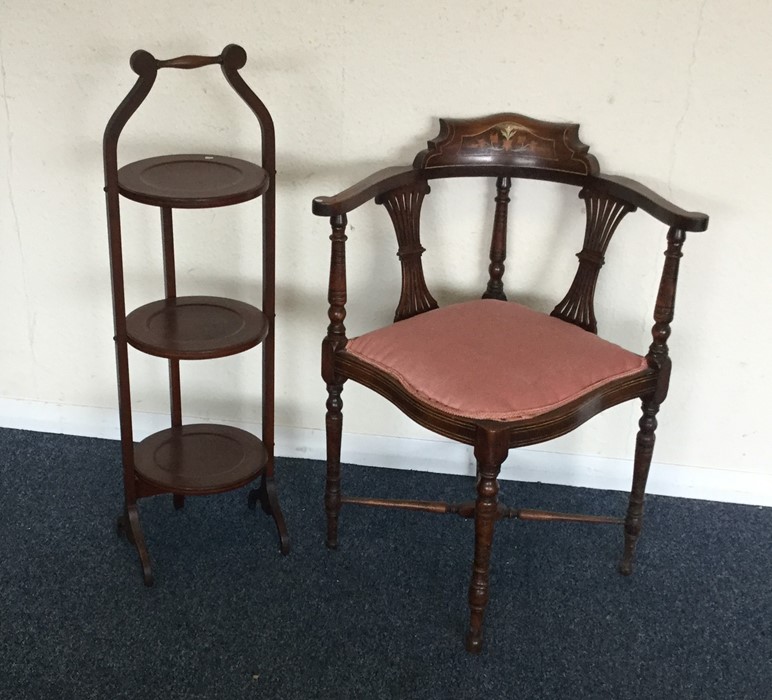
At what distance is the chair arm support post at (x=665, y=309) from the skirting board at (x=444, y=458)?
551 mm

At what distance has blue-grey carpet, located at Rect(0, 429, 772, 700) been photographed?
6.47ft

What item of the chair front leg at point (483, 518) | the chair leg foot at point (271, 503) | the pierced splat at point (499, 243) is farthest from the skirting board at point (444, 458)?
the chair front leg at point (483, 518)

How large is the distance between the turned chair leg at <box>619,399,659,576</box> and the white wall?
350 millimetres

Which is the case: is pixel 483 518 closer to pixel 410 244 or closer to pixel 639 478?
pixel 639 478

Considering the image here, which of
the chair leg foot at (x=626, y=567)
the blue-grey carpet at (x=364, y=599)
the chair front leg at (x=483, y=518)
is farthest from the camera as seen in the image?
the chair leg foot at (x=626, y=567)

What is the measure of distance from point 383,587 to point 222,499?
0.53 m

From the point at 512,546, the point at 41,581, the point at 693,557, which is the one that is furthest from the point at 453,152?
the point at 41,581

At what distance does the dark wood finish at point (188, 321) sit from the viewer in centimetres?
194

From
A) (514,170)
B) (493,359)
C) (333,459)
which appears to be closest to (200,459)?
(333,459)

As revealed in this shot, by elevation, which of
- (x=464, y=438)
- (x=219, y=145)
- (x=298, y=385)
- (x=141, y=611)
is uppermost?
(x=219, y=145)

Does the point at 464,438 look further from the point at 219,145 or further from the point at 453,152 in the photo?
the point at 219,145

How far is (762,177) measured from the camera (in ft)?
7.43

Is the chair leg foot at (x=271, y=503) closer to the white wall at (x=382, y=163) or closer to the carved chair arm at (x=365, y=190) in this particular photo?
the white wall at (x=382, y=163)

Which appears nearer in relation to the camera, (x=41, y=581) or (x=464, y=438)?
(x=464, y=438)
